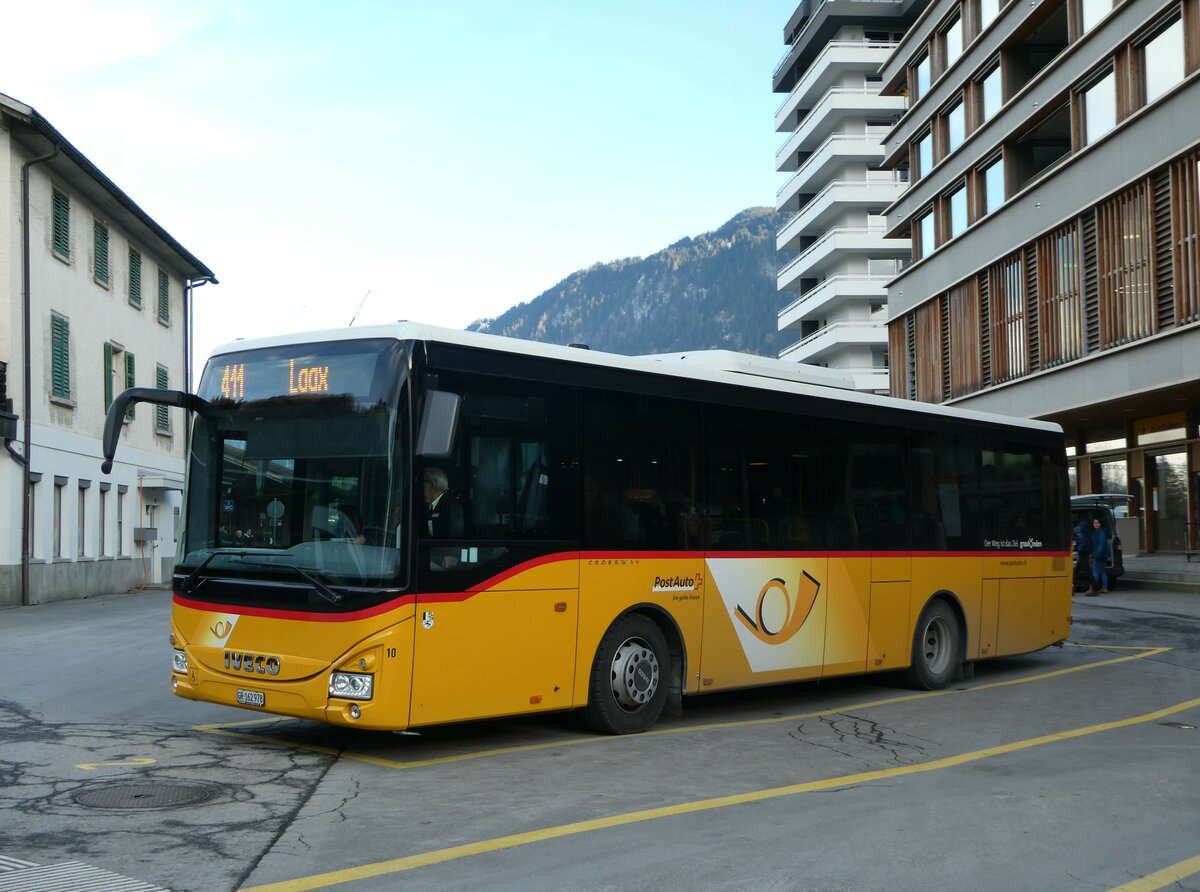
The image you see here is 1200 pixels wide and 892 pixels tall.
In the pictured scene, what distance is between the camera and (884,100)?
72250 millimetres

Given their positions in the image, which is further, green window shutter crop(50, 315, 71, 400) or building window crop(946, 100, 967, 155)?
building window crop(946, 100, 967, 155)

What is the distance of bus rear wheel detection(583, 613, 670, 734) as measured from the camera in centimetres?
973

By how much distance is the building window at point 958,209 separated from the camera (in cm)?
4212

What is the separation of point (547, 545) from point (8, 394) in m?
21.7

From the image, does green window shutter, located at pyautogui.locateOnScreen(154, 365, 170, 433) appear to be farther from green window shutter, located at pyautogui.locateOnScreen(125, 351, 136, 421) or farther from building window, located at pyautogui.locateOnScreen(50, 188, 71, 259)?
building window, located at pyautogui.locateOnScreen(50, 188, 71, 259)

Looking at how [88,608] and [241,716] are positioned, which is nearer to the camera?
[241,716]

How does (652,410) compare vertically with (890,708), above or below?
above

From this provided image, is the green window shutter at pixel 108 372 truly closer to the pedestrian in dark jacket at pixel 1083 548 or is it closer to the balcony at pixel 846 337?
the pedestrian in dark jacket at pixel 1083 548

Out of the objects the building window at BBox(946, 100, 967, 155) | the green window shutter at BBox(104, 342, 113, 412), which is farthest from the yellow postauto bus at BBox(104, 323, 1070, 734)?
the building window at BBox(946, 100, 967, 155)

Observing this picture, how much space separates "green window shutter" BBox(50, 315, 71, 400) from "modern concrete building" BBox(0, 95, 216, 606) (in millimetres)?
47

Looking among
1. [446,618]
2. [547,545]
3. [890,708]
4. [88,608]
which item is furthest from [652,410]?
[88,608]

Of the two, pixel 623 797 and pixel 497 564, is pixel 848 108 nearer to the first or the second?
pixel 497 564

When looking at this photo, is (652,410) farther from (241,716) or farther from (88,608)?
(88,608)

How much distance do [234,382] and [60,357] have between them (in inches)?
916
